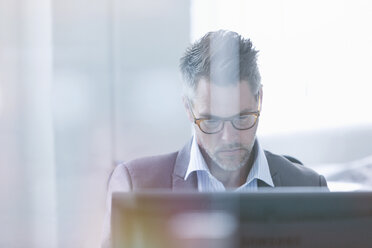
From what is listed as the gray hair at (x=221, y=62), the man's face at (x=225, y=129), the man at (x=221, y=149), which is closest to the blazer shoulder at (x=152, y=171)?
the man at (x=221, y=149)

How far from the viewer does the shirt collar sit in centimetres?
180

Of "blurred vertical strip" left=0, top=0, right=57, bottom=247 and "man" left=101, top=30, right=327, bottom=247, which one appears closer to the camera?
"man" left=101, top=30, right=327, bottom=247

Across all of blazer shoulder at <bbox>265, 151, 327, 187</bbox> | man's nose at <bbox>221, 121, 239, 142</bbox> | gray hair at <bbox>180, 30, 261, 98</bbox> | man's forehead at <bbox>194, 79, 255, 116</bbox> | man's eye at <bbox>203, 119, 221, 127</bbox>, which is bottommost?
blazer shoulder at <bbox>265, 151, 327, 187</bbox>

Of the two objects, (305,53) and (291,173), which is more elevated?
(305,53)

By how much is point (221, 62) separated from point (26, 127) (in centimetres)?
113

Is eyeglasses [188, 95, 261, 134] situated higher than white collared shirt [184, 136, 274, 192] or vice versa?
eyeglasses [188, 95, 261, 134]

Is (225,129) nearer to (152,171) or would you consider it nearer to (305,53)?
(152,171)

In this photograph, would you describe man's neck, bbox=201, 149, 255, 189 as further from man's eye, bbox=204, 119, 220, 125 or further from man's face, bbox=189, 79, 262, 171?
man's eye, bbox=204, 119, 220, 125

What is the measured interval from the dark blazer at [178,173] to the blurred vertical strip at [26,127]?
69 cm

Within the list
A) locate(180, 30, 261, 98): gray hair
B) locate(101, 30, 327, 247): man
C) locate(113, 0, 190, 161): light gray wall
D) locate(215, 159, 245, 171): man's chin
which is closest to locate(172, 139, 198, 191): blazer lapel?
locate(101, 30, 327, 247): man

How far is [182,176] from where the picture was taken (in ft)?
5.98

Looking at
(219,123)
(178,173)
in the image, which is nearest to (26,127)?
(178,173)

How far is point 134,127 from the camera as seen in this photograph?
2441 millimetres

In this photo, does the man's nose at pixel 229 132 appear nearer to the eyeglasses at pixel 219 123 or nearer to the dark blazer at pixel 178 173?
the eyeglasses at pixel 219 123
